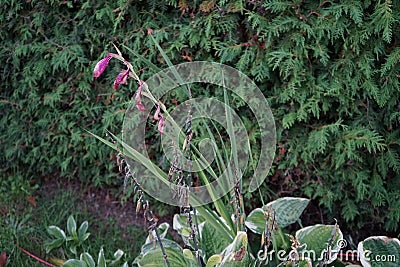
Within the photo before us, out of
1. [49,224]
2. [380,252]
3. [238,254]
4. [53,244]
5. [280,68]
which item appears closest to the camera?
[238,254]

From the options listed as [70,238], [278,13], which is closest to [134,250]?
[70,238]

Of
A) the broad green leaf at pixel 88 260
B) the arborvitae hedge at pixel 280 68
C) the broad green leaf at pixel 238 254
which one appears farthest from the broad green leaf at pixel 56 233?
the broad green leaf at pixel 238 254

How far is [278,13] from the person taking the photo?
2262 millimetres

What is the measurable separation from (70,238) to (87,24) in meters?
1.19

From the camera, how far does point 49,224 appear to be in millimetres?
2799

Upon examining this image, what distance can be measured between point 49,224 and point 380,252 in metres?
1.83

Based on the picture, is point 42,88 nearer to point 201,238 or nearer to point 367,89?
point 201,238

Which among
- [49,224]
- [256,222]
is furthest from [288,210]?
[49,224]

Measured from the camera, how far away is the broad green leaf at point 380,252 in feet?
6.04

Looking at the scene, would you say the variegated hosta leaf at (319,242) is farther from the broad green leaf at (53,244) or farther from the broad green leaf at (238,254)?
the broad green leaf at (53,244)

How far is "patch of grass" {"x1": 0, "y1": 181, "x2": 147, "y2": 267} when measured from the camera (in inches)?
100

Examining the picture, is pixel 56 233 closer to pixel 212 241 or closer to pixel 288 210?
pixel 212 241

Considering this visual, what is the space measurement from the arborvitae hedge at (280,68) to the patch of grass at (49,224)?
220 mm

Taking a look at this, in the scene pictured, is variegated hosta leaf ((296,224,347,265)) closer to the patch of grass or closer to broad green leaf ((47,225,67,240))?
Result: the patch of grass
